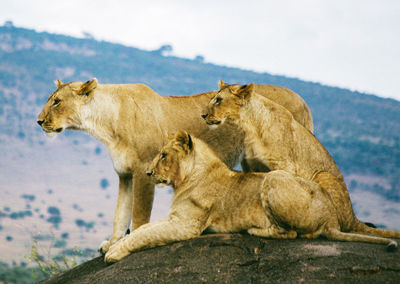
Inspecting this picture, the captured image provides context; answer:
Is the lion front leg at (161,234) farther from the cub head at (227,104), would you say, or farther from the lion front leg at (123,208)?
the cub head at (227,104)

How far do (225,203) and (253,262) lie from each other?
2.45ft

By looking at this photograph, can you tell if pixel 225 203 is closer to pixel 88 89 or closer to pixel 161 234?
pixel 161 234

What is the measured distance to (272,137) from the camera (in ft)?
22.2

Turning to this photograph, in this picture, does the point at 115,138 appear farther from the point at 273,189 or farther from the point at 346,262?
the point at 346,262

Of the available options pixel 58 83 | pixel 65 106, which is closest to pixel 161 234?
pixel 65 106

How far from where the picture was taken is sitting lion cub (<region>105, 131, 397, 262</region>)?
18.5 feet

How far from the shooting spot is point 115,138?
7062mm

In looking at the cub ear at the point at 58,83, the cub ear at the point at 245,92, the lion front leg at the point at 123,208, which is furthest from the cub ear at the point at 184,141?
the cub ear at the point at 58,83

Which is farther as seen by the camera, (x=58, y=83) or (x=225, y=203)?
(x=58, y=83)

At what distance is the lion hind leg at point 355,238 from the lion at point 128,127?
1.65 m

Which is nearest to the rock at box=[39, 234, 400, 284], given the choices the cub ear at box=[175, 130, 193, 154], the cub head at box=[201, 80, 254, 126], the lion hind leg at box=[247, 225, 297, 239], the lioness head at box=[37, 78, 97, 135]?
the lion hind leg at box=[247, 225, 297, 239]

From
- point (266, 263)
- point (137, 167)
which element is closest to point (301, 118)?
point (137, 167)

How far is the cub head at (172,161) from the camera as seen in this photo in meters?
5.92

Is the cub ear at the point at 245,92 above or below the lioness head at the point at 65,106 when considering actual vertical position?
above
